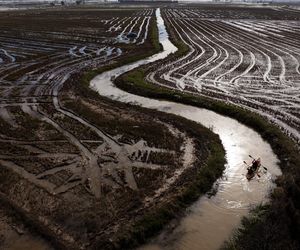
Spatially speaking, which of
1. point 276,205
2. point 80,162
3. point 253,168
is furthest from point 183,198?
point 80,162

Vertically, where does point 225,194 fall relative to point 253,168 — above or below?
below

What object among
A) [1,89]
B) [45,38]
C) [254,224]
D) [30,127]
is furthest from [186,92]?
[45,38]

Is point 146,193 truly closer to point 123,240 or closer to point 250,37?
point 123,240

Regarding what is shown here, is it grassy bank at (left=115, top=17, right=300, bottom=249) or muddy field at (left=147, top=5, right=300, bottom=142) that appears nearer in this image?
grassy bank at (left=115, top=17, right=300, bottom=249)

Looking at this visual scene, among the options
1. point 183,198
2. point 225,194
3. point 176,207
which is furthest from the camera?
point 225,194

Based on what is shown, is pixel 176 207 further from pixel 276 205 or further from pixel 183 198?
pixel 276 205

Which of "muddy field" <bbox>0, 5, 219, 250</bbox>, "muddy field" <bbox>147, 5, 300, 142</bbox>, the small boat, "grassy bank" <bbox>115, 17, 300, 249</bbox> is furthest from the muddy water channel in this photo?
"muddy field" <bbox>147, 5, 300, 142</bbox>

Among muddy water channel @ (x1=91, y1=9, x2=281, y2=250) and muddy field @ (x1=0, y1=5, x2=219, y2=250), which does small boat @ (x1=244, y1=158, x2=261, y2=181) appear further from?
muddy field @ (x1=0, y1=5, x2=219, y2=250)
